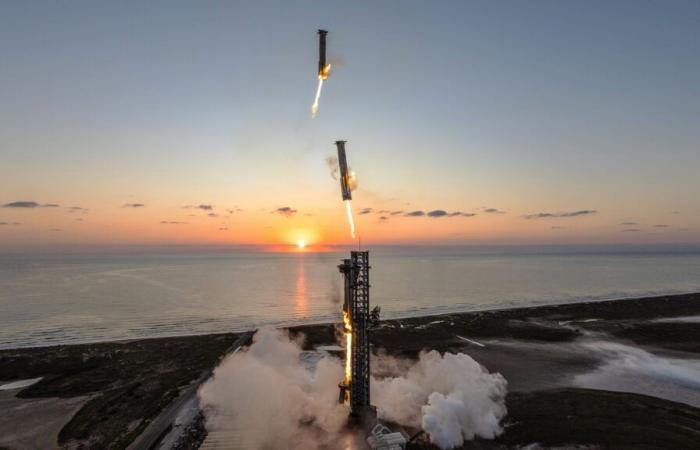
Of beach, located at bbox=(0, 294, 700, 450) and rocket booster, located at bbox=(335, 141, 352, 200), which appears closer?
rocket booster, located at bbox=(335, 141, 352, 200)

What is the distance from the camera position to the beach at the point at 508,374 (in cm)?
3394

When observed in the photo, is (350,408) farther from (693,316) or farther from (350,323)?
(693,316)

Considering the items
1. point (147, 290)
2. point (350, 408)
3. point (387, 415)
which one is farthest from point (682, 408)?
point (147, 290)

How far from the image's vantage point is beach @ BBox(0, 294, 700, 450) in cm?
3394

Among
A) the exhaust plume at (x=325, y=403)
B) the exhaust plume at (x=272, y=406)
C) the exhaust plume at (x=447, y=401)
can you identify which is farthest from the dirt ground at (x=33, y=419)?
the exhaust plume at (x=447, y=401)

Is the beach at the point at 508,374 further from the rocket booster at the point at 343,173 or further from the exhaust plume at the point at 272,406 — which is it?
the rocket booster at the point at 343,173

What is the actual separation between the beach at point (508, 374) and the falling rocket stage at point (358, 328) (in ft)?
16.5

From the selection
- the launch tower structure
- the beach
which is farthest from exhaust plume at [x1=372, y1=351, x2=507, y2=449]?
the launch tower structure

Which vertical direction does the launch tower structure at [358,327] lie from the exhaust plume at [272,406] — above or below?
above

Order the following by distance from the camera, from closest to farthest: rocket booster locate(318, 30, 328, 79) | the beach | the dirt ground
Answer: rocket booster locate(318, 30, 328, 79), the beach, the dirt ground

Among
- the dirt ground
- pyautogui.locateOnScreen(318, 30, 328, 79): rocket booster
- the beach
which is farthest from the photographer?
the dirt ground

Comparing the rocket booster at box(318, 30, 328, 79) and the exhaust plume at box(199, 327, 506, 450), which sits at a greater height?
the rocket booster at box(318, 30, 328, 79)

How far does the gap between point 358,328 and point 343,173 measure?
11.6 metres

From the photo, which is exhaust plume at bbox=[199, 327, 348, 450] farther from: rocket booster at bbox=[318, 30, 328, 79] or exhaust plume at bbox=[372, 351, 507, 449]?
rocket booster at bbox=[318, 30, 328, 79]
